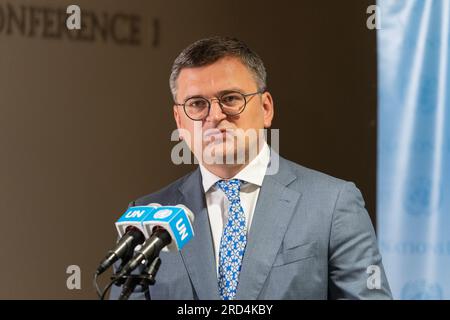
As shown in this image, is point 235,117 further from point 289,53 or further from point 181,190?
point 289,53

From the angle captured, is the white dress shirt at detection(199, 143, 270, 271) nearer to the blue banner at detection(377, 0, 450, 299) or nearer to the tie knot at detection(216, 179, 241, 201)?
the tie knot at detection(216, 179, 241, 201)

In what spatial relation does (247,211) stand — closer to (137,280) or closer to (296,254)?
(296,254)

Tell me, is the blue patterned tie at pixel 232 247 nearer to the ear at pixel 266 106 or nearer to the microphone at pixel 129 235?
the ear at pixel 266 106

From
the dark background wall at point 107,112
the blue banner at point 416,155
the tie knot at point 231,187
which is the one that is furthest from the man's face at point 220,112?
the blue banner at point 416,155

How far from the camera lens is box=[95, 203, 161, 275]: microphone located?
157cm

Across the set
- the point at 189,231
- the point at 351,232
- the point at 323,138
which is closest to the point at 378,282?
the point at 351,232

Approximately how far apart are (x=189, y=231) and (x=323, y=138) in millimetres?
1993

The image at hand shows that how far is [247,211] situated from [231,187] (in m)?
0.10

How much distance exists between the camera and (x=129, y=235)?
1.65 m

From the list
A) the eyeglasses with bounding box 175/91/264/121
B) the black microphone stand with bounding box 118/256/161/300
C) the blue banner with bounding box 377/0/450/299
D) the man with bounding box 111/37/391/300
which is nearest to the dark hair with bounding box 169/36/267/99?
the man with bounding box 111/37/391/300

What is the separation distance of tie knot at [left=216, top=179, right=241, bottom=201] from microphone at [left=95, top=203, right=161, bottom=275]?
2.12 ft

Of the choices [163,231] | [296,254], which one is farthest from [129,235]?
[296,254]

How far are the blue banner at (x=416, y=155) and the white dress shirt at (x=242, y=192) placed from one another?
3.79 feet

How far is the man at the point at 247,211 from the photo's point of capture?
85.1 inches
